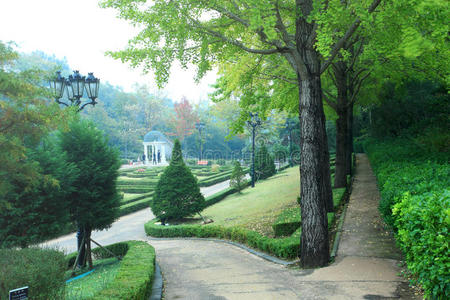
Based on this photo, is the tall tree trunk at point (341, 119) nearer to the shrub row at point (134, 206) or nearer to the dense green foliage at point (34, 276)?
the dense green foliage at point (34, 276)

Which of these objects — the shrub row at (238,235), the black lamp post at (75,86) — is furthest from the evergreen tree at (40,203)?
the shrub row at (238,235)

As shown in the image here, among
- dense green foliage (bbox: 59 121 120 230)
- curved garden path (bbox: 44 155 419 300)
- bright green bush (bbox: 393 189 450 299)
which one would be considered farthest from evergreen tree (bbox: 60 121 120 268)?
bright green bush (bbox: 393 189 450 299)

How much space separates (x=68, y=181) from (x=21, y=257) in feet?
9.72

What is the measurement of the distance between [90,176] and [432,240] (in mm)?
8459

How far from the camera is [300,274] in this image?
6.11 metres

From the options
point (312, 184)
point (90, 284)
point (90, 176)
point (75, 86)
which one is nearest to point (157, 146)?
point (75, 86)

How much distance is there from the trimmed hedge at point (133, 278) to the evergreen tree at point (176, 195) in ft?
26.8

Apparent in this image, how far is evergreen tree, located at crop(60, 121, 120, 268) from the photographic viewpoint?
9.62 metres

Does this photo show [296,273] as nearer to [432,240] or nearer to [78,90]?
[432,240]

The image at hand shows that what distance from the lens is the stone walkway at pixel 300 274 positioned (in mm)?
4992

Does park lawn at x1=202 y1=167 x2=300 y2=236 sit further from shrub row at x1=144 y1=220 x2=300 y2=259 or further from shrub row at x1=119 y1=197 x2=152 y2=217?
shrub row at x1=119 y1=197 x2=152 y2=217

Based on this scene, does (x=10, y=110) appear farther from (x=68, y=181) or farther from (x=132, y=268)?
(x=132, y=268)

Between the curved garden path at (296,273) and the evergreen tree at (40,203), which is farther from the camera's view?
the evergreen tree at (40,203)

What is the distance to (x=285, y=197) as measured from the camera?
58.1 feet
